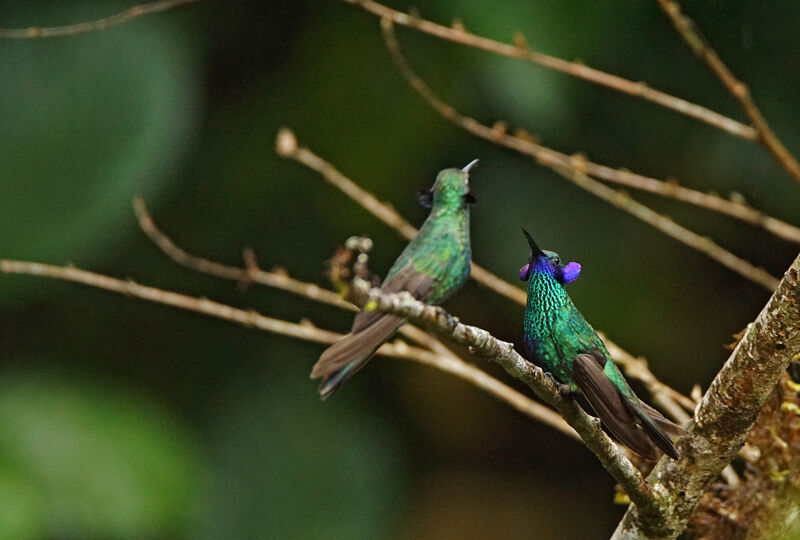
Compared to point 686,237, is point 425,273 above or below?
below

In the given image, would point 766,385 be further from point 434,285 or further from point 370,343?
point 370,343

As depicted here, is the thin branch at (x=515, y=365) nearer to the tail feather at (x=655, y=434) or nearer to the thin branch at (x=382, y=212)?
the tail feather at (x=655, y=434)

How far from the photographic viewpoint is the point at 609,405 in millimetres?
1498

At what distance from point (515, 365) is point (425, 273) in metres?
0.16

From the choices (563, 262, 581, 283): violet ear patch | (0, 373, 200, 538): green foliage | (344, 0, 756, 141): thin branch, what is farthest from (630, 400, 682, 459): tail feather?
(0, 373, 200, 538): green foliage

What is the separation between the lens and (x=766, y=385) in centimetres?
174

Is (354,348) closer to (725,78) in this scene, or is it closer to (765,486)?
(765,486)

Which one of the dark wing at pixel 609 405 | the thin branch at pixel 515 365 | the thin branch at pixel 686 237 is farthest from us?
the thin branch at pixel 686 237

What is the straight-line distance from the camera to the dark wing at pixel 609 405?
4.85 ft

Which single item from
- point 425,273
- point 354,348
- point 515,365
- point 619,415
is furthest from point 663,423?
point 354,348

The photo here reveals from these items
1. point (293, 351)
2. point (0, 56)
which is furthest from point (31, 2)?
point (293, 351)

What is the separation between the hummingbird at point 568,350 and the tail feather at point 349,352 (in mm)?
315

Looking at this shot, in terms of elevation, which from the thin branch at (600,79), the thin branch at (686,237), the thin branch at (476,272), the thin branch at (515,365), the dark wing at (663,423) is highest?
the thin branch at (600,79)

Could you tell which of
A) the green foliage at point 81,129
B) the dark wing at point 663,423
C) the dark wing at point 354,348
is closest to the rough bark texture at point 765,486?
the dark wing at point 663,423
